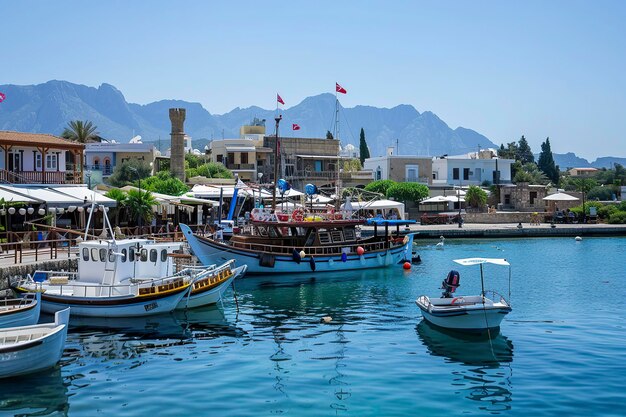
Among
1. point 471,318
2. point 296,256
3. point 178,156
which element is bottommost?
point 471,318

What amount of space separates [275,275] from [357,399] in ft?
72.8

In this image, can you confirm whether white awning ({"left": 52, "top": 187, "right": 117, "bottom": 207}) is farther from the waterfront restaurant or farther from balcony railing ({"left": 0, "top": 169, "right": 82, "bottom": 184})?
the waterfront restaurant

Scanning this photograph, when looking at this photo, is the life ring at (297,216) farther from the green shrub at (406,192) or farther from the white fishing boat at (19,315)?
the green shrub at (406,192)

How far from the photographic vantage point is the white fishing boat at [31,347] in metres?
17.8

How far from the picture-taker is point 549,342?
2219 centimetres

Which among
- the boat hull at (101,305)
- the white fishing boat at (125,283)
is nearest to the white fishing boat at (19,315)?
the boat hull at (101,305)

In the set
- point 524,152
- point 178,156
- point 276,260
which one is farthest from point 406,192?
point 524,152

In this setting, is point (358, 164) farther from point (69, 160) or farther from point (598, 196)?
point (69, 160)

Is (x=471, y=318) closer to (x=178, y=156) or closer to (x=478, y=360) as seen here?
(x=478, y=360)

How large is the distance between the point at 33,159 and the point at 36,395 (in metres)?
28.5

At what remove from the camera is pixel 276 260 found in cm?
3866

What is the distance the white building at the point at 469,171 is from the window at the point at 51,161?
171ft

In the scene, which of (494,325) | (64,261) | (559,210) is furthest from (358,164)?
(494,325)

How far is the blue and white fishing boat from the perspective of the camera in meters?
37.8
